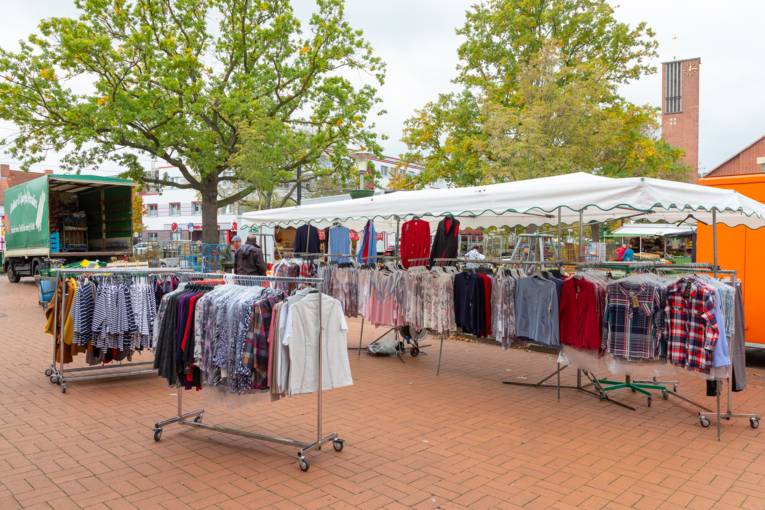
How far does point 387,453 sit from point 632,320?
9.23 ft

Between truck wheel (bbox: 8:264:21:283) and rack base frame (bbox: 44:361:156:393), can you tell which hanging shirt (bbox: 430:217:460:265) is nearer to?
rack base frame (bbox: 44:361:156:393)

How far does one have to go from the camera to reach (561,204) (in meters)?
5.53

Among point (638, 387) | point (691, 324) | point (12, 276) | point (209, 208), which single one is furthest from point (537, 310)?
point (12, 276)

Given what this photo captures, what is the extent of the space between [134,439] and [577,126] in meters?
14.8

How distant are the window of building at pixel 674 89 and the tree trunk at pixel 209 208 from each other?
69014mm

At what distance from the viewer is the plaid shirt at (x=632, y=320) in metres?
5.35

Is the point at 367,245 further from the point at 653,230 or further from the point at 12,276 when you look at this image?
the point at 12,276

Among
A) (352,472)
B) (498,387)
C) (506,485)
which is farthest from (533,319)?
(352,472)

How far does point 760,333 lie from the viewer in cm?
781

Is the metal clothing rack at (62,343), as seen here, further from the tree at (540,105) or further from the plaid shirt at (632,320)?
the tree at (540,105)

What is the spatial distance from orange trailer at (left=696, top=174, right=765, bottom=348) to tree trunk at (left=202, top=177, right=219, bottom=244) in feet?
58.7

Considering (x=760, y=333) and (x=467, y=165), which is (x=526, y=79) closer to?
(x=467, y=165)

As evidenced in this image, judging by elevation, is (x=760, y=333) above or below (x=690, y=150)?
below

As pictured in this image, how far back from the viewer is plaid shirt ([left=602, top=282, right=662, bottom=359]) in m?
5.35
